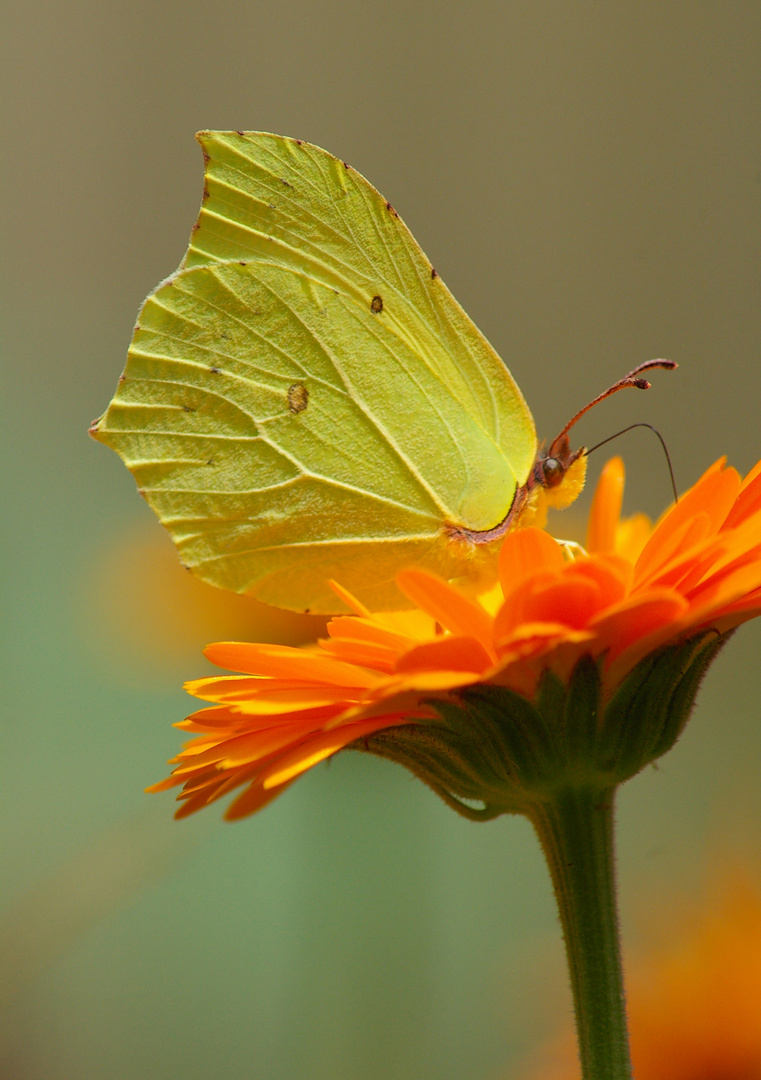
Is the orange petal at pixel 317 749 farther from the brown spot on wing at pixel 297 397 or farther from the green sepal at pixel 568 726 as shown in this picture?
the brown spot on wing at pixel 297 397

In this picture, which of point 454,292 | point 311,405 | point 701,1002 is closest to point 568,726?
point 311,405

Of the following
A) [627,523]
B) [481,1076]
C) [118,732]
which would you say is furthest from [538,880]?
[627,523]

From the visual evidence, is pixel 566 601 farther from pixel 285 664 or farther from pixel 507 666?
pixel 285 664

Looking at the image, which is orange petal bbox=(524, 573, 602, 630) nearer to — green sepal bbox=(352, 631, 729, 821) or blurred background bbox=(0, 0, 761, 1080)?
green sepal bbox=(352, 631, 729, 821)

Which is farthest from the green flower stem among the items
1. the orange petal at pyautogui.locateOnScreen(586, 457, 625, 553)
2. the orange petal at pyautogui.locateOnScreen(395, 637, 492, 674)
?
the orange petal at pyautogui.locateOnScreen(586, 457, 625, 553)

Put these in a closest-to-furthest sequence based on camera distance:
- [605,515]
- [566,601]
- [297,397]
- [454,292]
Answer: [566,601]
[605,515]
[297,397]
[454,292]

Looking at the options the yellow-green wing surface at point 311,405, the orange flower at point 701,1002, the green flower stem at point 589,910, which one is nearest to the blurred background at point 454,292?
the orange flower at point 701,1002
